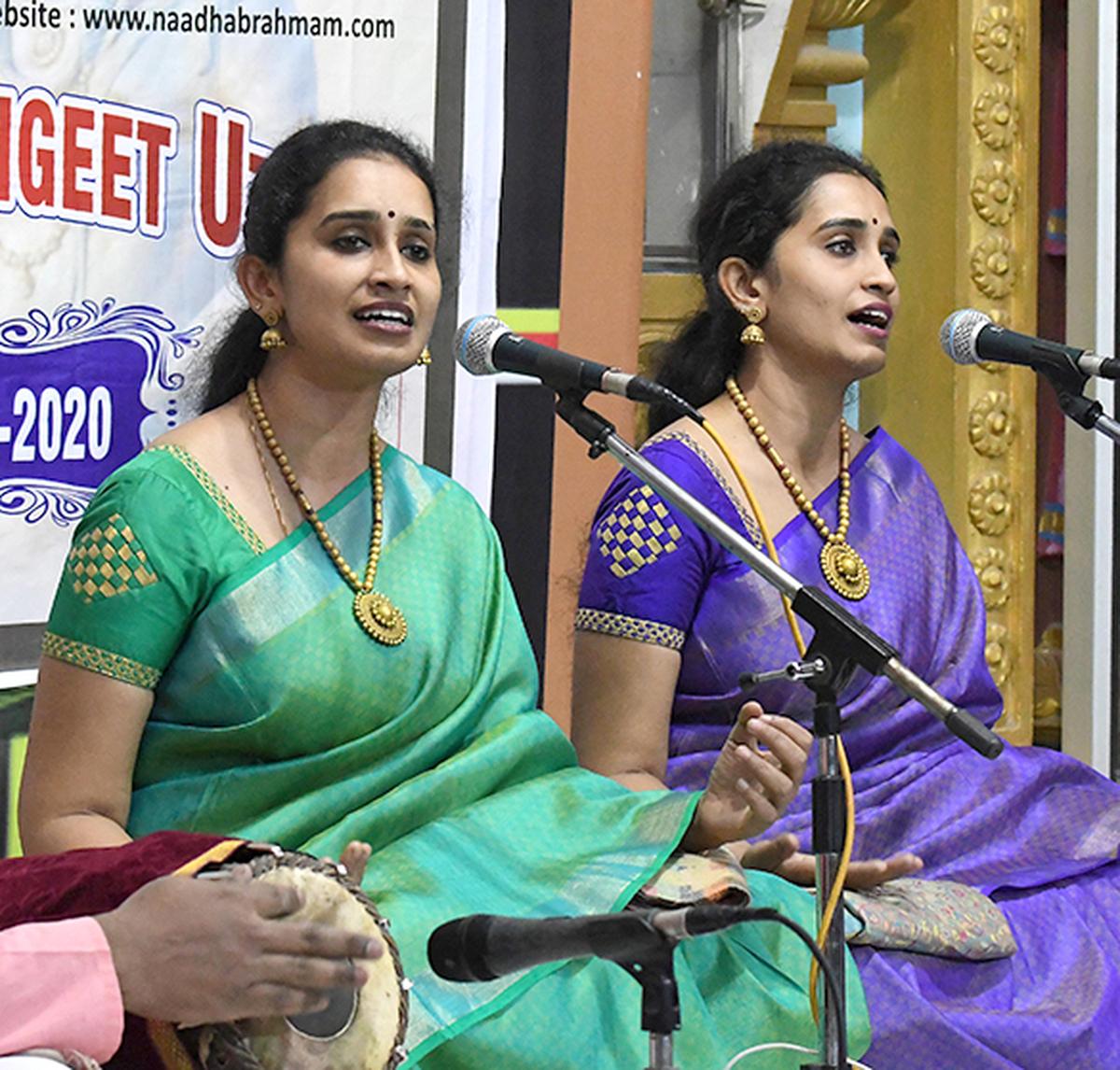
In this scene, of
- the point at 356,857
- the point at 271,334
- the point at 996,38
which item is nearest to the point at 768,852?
the point at 356,857

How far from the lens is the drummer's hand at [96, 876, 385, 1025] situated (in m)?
1.73

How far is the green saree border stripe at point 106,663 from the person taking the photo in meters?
2.55

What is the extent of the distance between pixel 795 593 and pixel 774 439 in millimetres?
1060

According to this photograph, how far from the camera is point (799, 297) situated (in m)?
3.28

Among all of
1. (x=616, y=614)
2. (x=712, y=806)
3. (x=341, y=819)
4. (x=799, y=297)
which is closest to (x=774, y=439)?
(x=799, y=297)

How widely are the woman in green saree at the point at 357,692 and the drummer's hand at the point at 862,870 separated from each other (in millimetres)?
124

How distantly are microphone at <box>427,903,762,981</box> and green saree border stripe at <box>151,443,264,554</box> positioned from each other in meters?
1.15

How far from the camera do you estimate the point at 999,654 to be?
464 centimetres

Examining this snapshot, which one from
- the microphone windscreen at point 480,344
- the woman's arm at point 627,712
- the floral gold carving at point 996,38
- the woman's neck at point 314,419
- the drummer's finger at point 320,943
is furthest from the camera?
the floral gold carving at point 996,38

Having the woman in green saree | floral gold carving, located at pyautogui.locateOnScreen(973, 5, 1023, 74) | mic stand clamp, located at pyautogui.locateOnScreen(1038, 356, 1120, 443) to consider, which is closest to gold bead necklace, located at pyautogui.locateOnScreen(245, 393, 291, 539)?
the woman in green saree

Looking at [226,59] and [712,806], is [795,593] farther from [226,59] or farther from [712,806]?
[226,59]

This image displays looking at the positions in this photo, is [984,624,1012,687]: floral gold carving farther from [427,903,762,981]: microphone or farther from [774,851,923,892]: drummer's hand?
[427,903,762,981]: microphone

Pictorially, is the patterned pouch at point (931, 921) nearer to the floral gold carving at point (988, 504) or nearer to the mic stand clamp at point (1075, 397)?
the mic stand clamp at point (1075, 397)

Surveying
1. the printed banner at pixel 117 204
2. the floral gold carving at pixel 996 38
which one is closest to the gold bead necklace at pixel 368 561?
the printed banner at pixel 117 204
